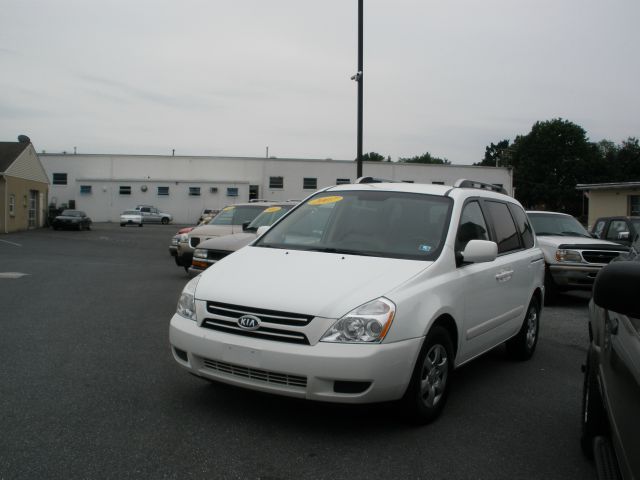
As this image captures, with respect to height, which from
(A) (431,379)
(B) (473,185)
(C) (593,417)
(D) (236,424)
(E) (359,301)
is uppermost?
(B) (473,185)

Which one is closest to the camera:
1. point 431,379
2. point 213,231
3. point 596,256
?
point 431,379

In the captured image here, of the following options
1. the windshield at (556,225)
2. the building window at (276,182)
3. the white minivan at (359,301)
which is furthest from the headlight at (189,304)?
the building window at (276,182)

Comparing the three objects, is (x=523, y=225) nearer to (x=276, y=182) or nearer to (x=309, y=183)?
(x=309, y=183)

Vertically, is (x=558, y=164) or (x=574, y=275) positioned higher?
(x=558, y=164)

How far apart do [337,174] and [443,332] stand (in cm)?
5361

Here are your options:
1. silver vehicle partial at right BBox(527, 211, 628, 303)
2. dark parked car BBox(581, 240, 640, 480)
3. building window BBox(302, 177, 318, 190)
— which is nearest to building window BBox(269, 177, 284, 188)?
building window BBox(302, 177, 318, 190)

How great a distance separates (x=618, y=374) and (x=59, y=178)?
63.0 metres

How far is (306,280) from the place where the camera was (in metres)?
4.19

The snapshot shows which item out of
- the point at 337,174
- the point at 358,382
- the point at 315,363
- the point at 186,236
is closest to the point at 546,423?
the point at 358,382

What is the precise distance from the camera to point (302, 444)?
388 cm

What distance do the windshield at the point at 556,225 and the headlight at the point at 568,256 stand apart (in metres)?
1.10

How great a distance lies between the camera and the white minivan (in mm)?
3830

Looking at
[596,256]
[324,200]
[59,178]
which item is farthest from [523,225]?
[59,178]

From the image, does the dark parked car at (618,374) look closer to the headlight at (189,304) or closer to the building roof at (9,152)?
the headlight at (189,304)
